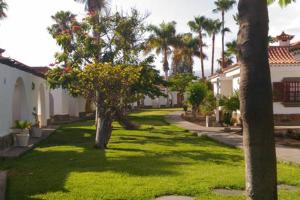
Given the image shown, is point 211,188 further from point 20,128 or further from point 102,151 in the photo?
point 20,128

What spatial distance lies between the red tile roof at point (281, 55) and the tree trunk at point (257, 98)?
22649 millimetres

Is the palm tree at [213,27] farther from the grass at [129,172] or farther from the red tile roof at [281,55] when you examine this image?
the grass at [129,172]

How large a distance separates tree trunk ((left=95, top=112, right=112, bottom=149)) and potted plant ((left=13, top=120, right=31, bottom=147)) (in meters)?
2.60

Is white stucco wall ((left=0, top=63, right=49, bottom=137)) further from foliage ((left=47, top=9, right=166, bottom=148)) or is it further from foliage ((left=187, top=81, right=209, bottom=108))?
foliage ((left=187, top=81, right=209, bottom=108))

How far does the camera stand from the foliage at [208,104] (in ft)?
96.4

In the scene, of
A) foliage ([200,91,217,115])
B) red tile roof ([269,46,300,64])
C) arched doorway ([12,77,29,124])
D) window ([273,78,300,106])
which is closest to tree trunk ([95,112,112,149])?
arched doorway ([12,77,29,124])

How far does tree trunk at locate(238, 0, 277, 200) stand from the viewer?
4.00m

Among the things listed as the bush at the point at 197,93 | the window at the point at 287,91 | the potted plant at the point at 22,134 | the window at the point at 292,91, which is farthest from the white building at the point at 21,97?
the window at the point at 292,91

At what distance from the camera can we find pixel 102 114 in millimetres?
16391

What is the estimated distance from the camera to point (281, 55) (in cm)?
2717

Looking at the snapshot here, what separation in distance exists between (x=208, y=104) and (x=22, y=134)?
15480 mm

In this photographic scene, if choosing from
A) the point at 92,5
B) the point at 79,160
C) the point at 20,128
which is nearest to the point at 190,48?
the point at 92,5

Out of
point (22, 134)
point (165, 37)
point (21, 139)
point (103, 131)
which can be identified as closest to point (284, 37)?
point (103, 131)

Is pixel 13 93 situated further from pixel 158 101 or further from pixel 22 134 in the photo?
pixel 158 101
